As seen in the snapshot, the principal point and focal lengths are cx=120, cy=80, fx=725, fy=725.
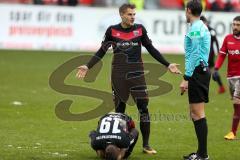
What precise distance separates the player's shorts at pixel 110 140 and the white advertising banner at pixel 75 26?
58.6 ft

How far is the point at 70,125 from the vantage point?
45.0 feet

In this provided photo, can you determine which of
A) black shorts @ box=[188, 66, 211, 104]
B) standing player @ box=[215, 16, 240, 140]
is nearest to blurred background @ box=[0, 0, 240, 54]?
standing player @ box=[215, 16, 240, 140]

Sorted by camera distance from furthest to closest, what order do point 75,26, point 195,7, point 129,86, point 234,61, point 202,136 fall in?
point 75,26 → point 234,61 → point 129,86 → point 202,136 → point 195,7

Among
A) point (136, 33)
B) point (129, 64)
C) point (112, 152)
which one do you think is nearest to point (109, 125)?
point (112, 152)

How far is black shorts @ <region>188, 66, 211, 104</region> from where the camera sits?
10461 millimetres

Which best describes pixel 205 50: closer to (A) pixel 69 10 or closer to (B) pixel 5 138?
(B) pixel 5 138

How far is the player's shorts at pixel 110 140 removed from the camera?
10023mm

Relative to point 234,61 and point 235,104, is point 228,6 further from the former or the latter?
point 235,104

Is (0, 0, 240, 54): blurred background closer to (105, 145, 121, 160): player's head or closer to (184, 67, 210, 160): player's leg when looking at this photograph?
(184, 67, 210, 160): player's leg

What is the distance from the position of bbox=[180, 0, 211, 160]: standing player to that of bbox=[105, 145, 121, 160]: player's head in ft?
4.22

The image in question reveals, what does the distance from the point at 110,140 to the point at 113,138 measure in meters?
0.05

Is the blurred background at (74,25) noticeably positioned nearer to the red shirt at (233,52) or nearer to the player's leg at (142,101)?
the red shirt at (233,52)

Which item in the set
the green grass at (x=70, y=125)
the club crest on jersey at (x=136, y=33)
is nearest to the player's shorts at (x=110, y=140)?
the green grass at (x=70, y=125)

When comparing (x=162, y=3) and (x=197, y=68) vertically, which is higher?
(x=197, y=68)
